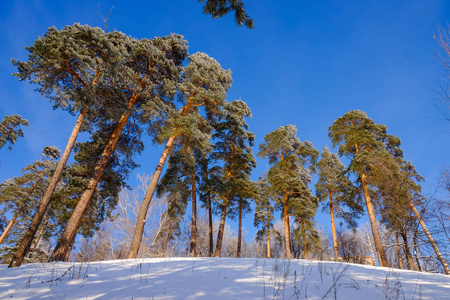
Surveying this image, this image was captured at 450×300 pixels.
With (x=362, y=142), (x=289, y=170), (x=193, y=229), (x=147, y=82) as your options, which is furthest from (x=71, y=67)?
(x=362, y=142)

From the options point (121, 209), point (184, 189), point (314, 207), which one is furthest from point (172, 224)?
point (314, 207)

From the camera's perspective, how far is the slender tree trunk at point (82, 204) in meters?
8.50

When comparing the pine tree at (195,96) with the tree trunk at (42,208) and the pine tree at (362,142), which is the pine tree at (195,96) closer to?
the tree trunk at (42,208)

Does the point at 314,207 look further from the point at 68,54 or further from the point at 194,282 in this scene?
the point at 68,54

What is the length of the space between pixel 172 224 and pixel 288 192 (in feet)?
38.8

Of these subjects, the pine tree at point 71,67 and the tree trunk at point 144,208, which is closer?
the pine tree at point 71,67

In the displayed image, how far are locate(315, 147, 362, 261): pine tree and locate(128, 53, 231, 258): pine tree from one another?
12.1m

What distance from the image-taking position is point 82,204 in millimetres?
9266

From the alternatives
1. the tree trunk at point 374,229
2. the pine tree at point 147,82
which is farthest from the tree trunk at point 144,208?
the tree trunk at point 374,229

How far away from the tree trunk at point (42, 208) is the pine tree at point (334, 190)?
60.0 ft

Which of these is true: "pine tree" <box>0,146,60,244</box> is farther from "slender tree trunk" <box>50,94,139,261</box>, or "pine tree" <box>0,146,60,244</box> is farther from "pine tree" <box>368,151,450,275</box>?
"pine tree" <box>368,151,450,275</box>

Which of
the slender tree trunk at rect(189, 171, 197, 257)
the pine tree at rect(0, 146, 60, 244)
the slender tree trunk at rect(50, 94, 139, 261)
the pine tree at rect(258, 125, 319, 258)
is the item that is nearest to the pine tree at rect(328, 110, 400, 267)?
the pine tree at rect(258, 125, 319, 258)

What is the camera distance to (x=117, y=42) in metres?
9.76

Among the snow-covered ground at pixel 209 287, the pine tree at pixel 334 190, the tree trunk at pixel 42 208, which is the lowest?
the snow-covered ground at pixel 209 287
